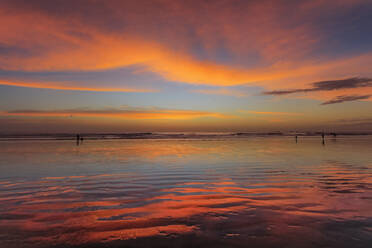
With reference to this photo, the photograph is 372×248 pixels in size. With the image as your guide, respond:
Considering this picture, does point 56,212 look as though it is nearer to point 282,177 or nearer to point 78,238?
point 78,238

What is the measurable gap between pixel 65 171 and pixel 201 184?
345 inches

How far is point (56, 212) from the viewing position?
27.0 feet

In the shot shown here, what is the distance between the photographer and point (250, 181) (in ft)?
42.9

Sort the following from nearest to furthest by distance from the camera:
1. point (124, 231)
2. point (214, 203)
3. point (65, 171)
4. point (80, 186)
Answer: point (124, 231)
point (214, 203)
point (80, 186)
point (65, 171)

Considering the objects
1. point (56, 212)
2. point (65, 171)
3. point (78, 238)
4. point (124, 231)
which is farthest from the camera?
point (65, 171)

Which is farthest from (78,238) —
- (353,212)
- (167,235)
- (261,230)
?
(353,212)

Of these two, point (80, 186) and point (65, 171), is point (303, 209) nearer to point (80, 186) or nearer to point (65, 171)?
point (80, 186)

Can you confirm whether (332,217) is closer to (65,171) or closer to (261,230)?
(261,230)

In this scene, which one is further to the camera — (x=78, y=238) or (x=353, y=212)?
(x=353, y=212)

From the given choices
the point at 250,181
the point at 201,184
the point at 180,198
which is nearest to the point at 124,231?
the point at 180,198

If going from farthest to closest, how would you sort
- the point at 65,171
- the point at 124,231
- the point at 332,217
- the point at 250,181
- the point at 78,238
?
the point at 65,171 < the point at 250,181 < the point at 332,217 < the point at 124,231 < the point at 78,238

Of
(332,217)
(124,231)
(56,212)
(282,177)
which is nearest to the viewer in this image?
(124,231)

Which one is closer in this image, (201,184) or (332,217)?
(332,217)

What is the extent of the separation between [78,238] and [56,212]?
8.28ft
